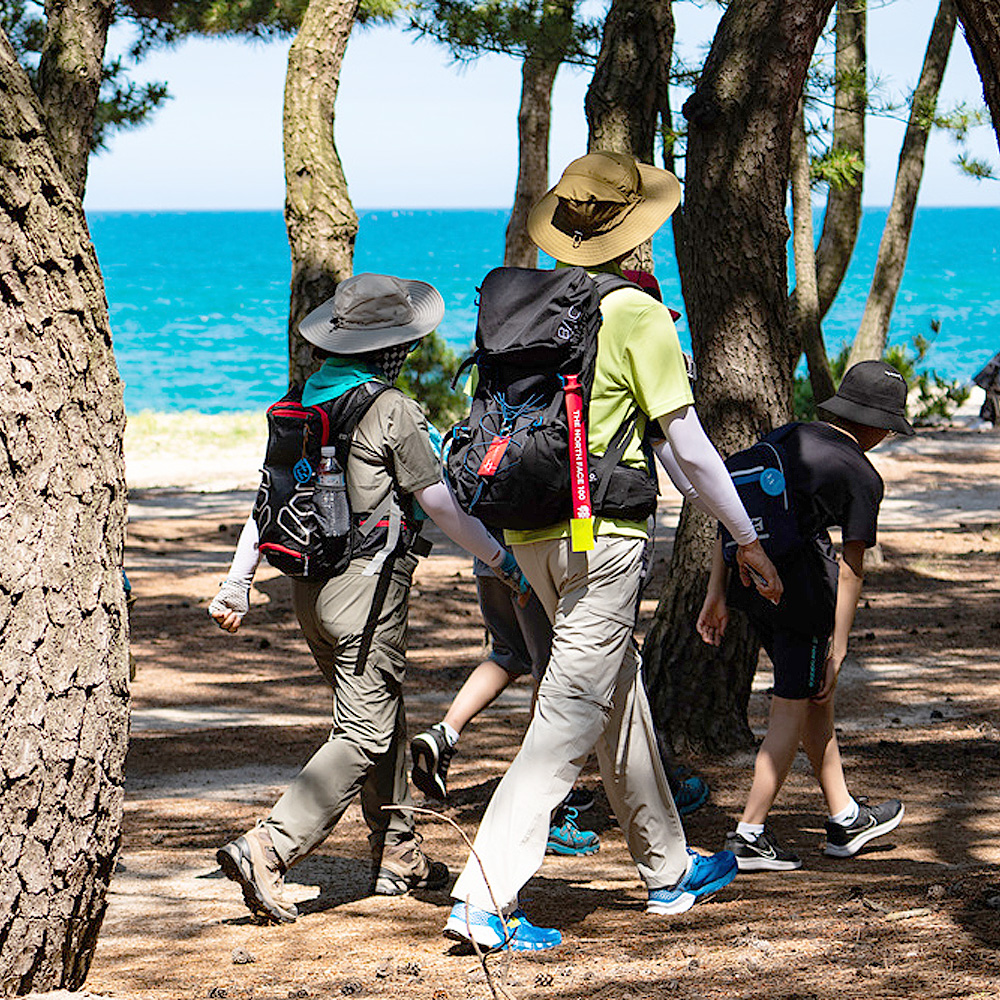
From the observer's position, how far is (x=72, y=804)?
111 inches

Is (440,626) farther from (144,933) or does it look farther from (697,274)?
(144,933)

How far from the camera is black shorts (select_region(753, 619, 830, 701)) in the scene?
429cm

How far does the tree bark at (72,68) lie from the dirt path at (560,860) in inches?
121

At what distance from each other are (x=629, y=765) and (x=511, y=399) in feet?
3.48

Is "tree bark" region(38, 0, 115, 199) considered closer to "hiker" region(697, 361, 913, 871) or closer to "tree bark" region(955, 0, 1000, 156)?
"hiker" region(697, 361, 913, 871)

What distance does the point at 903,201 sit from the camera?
550 inches

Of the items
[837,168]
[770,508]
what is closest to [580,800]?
[770,508]

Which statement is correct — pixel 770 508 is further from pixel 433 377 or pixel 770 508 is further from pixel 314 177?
pixel 433 377

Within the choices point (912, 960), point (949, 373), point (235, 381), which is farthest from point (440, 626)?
point (235, 381)

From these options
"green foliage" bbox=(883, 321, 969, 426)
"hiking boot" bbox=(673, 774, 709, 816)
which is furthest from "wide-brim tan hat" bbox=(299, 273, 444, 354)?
"green foliage" bbox=(883, 321, 969, 426)

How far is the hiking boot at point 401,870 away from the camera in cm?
427

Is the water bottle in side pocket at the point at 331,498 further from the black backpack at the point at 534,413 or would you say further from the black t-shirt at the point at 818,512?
the black t-shirt at the point at 818,512

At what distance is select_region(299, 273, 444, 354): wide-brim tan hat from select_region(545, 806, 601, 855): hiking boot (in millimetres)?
1807

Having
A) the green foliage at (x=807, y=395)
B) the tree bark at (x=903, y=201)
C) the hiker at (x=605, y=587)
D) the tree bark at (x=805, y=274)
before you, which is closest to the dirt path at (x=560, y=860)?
the hiker at (x=605, y=587)
